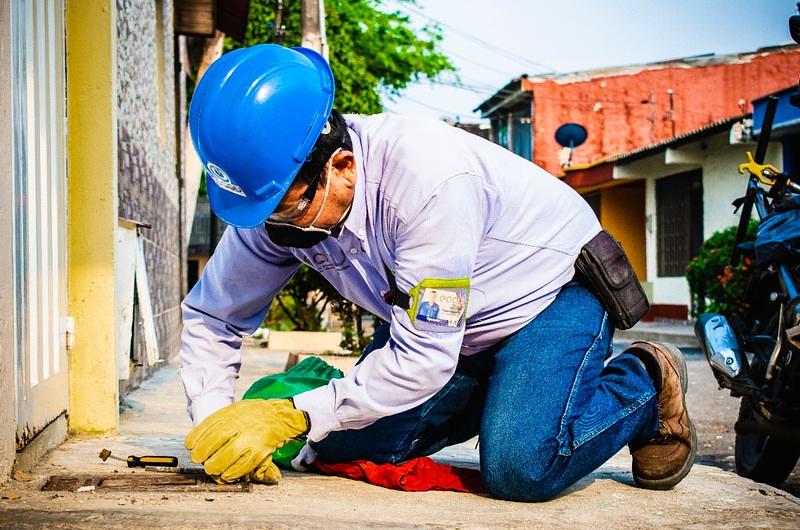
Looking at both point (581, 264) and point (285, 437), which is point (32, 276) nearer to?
point (285, 437)

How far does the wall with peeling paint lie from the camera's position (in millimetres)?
2578

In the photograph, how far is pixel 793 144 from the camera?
1664cm

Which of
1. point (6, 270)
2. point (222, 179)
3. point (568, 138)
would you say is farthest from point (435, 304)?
→ point (568, 138)

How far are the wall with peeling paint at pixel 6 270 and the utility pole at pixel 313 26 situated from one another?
279 inches

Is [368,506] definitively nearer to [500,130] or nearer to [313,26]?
[313,26]

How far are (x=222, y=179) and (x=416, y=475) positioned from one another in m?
1.13

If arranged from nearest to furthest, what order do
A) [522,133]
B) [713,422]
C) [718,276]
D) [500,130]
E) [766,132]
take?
1. [766,132]
2. [713,422]
3. [718,276]
4. [522,133]
5. [500,130]

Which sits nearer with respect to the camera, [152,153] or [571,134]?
[152,153]

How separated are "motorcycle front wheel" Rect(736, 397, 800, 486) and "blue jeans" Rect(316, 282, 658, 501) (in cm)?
127

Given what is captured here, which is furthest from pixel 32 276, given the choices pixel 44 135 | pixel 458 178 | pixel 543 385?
pixel 543 385

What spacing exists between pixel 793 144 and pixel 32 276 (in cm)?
1568

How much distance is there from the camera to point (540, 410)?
2932 mm

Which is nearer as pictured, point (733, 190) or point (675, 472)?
point (675, 472)

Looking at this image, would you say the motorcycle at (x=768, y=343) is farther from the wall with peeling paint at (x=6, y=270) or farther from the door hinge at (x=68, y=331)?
the wall with peeling paint at (x=6, y=270)
